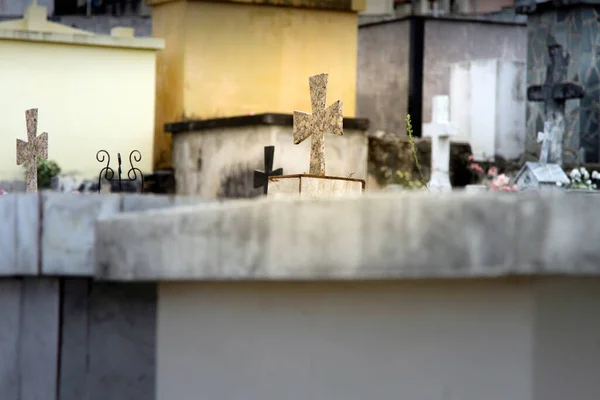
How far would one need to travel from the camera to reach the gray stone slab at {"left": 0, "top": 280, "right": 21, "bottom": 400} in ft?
15.0

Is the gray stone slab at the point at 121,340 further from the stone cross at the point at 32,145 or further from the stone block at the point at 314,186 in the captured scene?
the stone cross at the point at 32,145

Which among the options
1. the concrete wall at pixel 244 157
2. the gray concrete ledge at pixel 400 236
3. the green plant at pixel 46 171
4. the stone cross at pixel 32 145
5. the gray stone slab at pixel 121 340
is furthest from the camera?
the green plant at pixel 46 171

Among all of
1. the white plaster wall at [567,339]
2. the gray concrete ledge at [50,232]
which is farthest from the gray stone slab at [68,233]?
the white plaster wall at [567,339]

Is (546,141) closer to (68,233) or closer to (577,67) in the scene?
(577,67)

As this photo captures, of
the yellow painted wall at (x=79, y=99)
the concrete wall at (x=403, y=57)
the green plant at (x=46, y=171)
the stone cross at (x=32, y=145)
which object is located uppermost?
the concrete wall at (x=403, y=57)

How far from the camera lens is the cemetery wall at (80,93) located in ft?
55.4

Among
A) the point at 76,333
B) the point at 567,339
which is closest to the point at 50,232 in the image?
the point at 76,333

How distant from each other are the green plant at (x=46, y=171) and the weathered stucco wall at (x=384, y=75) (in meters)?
7.32

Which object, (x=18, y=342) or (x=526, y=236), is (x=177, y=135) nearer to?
(x=18, y=342)

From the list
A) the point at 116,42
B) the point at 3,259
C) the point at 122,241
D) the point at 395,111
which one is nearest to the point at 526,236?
the point at 122,241

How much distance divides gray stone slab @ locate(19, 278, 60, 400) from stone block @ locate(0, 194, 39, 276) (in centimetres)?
12

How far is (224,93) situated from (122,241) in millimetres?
14102

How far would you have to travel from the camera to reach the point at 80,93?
1717 centimetres

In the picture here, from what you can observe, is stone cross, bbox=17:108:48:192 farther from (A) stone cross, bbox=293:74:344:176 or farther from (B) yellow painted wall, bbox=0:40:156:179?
(B) yellow painted wall, bbox=0:40:156:179
